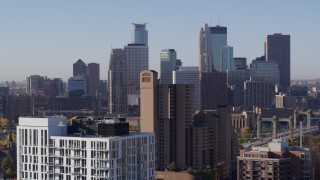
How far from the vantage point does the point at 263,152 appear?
6600cm

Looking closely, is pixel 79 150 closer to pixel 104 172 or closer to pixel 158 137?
pixel 104 172

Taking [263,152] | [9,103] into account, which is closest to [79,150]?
[263,152]

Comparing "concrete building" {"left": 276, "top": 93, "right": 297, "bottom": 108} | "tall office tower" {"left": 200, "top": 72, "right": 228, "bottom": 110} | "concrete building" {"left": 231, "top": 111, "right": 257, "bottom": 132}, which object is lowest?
"concrete building" {"left": 231, "top": 111, "right": 257, "bottom": 132}

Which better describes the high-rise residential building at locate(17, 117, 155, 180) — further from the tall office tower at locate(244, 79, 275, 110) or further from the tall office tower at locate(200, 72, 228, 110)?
the tall office tower at locate(244, 79, 275, 110)

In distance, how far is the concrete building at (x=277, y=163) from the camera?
6512 cm

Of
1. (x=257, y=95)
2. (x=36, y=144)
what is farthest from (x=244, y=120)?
(x=36, y=144)

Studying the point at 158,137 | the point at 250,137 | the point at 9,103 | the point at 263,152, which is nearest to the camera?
the point at 263,152

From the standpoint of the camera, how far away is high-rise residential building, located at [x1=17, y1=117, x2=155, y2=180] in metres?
43.7

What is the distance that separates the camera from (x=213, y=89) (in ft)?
603

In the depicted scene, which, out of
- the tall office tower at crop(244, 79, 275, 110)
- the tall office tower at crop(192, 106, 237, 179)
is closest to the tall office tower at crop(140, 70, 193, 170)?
the tall office tower at crop(192, 106, 237, 179)

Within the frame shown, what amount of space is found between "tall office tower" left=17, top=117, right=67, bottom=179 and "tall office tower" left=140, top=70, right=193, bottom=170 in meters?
39.2

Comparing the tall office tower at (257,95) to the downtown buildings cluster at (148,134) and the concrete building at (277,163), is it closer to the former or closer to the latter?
the downtown buildings cluster at (148,134)

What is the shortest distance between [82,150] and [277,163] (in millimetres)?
25202

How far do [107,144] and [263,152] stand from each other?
25.5 m
